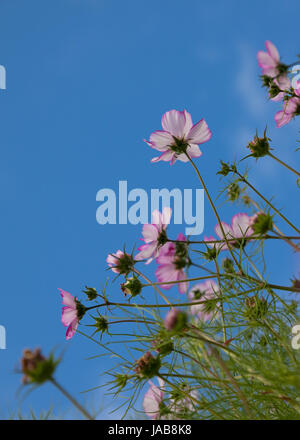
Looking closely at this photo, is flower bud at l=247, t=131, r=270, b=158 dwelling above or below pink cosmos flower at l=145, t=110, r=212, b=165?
below

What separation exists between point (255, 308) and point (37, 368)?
47 centimetres

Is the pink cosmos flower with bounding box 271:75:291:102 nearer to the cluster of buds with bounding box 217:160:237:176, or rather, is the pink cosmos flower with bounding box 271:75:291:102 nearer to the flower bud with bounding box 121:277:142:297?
the cluster of buds with bounding box 217:160:237:176

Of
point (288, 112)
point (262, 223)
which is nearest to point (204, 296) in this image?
point (262, 223)

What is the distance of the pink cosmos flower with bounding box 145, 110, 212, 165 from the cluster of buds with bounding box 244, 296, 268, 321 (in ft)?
1.00

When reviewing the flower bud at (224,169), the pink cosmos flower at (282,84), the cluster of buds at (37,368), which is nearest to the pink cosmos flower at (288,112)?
the pink cosmos flower at (282,84)

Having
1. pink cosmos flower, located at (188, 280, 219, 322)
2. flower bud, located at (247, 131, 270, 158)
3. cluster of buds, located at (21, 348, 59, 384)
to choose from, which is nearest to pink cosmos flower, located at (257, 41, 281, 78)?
flower bud, located at (247, 131, 270, 158)

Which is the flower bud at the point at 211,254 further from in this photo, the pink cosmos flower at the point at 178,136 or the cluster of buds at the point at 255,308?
the pink cosmos flower at the point at 178,136

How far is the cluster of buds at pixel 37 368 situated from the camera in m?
0.37

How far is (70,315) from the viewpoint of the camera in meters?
0.75

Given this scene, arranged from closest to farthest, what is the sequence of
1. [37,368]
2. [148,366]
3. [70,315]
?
[37,368] < [148,366] < [70,315]

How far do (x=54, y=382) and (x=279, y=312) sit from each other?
0.50 m

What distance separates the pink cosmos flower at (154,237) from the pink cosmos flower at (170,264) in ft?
0.13

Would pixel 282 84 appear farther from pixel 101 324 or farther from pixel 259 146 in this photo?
pixel 101 324

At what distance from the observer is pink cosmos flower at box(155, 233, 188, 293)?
2.44 ft
